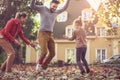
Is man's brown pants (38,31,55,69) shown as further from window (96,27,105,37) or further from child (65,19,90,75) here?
window (96,27,105,37)

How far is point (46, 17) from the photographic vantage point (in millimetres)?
10062

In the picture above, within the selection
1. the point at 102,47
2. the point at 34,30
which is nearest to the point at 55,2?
the point at 34,30

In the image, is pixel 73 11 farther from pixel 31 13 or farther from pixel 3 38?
pixel 3 38

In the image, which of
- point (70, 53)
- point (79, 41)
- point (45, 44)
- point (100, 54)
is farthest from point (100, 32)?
point (45, 44)

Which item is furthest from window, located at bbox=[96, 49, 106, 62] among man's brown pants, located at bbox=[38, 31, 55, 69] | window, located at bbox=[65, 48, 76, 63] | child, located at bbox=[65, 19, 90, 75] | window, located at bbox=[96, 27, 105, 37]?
man's brown pants, located at bbox=[38, 31, 55, 69]

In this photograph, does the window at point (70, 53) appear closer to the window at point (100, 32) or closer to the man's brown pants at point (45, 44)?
the window at point (100, 32)

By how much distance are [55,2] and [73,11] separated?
3762 cm

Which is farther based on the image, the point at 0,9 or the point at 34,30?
the point at 34,30

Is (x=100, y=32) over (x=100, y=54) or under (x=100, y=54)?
over

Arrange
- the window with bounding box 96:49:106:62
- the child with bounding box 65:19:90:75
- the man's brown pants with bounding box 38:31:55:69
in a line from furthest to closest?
the window with bounding box 96:49:106:62 < the child with bounding box 65:19:90:75 < the man's brown pants with bounding box 38:31:55:69

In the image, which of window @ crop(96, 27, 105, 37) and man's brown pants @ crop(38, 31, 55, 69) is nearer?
man's brown pants @ crop(38, 31, 55, 69)

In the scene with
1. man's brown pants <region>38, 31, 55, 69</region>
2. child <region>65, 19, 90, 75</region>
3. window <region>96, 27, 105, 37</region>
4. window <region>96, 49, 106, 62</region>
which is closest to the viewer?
man's brown pants <region>38, 31, 55, 69</region>

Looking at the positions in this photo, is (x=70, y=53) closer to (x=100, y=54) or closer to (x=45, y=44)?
(x=100, y=54)

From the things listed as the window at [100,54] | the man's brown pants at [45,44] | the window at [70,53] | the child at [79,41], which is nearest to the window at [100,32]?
the window at [100,54]
